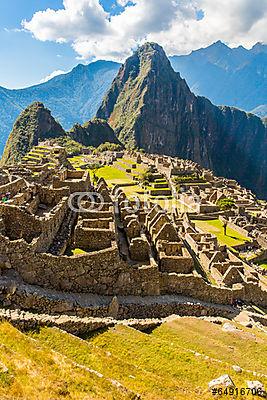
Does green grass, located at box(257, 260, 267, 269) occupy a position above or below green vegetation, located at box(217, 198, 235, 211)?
below

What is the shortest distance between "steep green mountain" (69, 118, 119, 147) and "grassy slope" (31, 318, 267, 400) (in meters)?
156

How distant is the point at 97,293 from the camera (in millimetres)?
16281

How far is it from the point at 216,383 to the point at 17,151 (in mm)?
133960

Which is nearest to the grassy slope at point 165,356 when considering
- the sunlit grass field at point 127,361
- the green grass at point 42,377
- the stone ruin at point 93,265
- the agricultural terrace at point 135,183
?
the sunlit grass field at point 127,361

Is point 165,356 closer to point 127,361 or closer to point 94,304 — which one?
point 127,361

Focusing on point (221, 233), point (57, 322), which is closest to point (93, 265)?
point (57, 322)

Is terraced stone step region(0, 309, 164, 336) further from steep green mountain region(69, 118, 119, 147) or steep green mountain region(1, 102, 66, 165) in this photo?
steep green mountain region(69, 118, 119, 147)

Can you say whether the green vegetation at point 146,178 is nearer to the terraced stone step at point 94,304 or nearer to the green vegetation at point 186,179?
the green vegetation at point 186,179

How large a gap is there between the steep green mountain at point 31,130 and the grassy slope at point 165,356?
127m

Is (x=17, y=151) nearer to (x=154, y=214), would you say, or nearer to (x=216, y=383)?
(x=154, y=214)

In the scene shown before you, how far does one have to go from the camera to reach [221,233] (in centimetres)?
4684

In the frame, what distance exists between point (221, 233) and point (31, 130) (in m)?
116

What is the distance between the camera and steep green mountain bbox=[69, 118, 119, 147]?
561 ft

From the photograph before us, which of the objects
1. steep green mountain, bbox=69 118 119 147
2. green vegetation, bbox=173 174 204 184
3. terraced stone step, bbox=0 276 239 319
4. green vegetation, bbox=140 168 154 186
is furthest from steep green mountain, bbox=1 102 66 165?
terraced stone step, bbox=0 276 239 319
